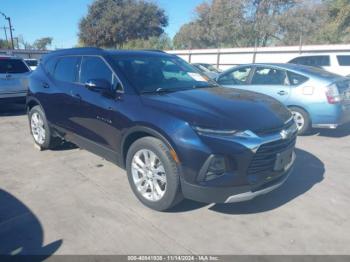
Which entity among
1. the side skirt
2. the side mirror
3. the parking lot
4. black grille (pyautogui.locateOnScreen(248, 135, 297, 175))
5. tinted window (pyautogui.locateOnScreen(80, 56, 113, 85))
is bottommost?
the parking lot

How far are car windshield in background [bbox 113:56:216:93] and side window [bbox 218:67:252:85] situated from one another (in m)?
3.06

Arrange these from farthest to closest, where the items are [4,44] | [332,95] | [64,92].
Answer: [4,44], [332,95], [64,92]

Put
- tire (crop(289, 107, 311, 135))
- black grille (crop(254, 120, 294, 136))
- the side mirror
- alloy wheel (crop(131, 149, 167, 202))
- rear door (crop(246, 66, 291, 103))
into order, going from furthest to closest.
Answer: rear door (crop(246, 66, 291, 103)) → tire (crop(289, 107, 311, 135)) → the side mirror → alloy wheel (crop(131, 149, 167, 202)) → black grille (crop(254, 120, 294, 136))

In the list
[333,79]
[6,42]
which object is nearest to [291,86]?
[333,79]

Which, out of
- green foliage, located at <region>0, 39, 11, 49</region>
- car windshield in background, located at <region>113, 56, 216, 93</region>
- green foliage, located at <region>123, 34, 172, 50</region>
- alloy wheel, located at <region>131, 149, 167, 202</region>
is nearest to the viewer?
alloy wheel, located at <region>131, 149, 167, 202</region>

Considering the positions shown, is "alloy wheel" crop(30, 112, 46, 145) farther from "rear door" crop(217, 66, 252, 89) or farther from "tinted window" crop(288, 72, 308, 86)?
"tinted window" crop(288, 72, 308, 86)

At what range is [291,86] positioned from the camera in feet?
22.8

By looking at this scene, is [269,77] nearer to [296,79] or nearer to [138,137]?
[296,79]

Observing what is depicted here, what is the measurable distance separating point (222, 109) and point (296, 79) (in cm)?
407

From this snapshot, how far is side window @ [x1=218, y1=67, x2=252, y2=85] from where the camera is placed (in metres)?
7.80

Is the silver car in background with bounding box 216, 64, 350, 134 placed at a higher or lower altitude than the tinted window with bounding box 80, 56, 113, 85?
lower

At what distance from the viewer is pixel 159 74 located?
174 inches

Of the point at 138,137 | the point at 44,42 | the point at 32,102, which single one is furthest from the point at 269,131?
the point at 44,42

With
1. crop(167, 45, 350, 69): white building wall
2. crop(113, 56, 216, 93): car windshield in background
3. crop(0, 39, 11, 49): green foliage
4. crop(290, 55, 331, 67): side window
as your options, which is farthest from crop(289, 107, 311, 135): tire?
crop(0, 39, 11, 49): green foliage
